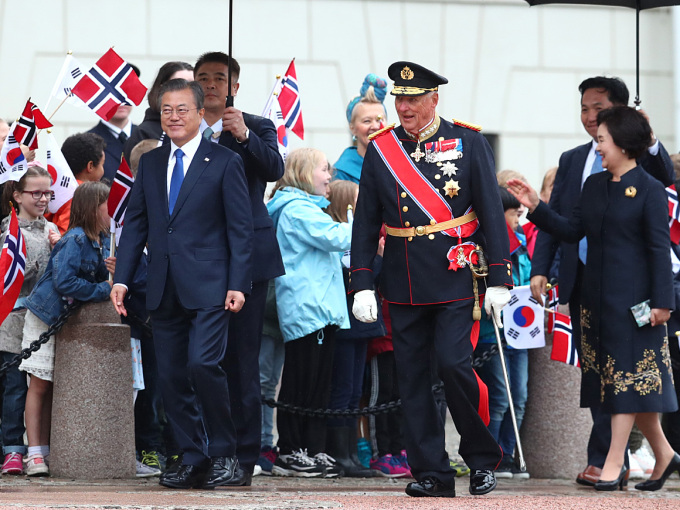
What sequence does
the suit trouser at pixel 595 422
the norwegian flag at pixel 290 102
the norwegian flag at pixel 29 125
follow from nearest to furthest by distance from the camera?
1. the suit trouser at pixel 595 422
2. the norwegian flag at pixel 29 125
3. the norwegian flag at pixel 290 102

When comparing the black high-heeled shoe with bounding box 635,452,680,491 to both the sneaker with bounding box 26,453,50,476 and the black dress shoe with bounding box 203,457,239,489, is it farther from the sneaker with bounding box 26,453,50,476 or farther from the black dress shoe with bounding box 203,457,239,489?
the sneaker with bounding box 26,453,50,476

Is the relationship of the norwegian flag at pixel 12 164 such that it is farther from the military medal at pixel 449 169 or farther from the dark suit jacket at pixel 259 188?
the military medal at pixel 449 169

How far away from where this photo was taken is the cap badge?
6793 millimetres

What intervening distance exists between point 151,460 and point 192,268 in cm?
180

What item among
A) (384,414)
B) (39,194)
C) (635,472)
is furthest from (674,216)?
(39,194)

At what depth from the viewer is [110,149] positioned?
968 centimetres

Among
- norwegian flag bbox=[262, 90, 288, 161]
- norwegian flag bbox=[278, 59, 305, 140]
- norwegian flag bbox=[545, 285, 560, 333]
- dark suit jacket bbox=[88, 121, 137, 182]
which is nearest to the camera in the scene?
norwegian flag bbox=[545, 285, 560, 333]

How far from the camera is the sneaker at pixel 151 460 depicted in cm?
824

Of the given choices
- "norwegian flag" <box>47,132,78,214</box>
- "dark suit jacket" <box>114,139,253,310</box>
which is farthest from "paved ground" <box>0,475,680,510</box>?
"norwegian flag" <box>47,132,78,214</box>

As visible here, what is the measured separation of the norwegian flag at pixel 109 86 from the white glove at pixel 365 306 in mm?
2656

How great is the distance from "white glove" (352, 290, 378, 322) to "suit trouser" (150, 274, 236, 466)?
26.8 inches

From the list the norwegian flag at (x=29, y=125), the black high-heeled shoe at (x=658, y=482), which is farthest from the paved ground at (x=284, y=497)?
the norwegian flag at (x=29, y=125)

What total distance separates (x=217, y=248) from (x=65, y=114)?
21.0 ft

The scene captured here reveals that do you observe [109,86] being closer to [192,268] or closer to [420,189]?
[192,268]
